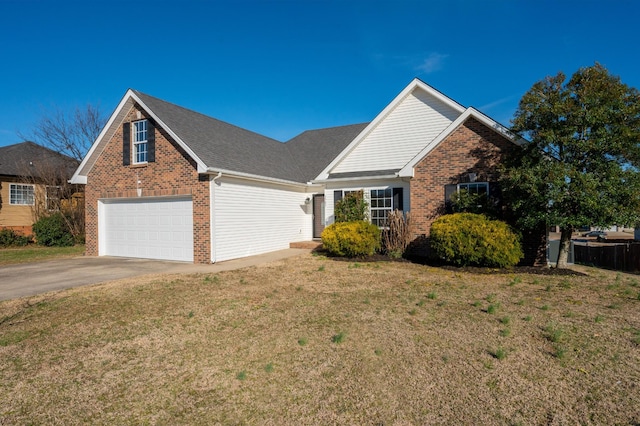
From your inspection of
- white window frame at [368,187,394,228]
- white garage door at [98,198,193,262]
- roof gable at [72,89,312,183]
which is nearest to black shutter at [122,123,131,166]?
roof gable at [72,89,312,183]

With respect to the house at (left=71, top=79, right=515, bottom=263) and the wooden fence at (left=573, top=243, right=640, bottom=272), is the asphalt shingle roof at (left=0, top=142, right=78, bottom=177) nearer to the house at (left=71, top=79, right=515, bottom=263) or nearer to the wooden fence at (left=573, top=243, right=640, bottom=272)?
the house at (left=71, top=79, right=515, bottom=263)

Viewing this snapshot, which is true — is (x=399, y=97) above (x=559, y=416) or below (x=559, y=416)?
above

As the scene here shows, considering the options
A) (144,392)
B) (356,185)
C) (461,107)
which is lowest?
(144,392)

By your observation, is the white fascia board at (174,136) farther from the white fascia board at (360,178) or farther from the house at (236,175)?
the white fascia board at (360,178)

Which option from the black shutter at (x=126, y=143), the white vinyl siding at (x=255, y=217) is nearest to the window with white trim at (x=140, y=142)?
the black shutter at (x=126, y=143)

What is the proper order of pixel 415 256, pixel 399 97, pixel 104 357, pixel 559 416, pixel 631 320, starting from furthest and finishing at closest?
pixel 399 97 → pixel 415 256 → pixel 631 320 → pixel 104 357 → pixel 559 416

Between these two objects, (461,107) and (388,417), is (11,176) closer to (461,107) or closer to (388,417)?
(461,107)

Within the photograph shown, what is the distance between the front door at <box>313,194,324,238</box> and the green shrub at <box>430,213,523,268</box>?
8.52 m

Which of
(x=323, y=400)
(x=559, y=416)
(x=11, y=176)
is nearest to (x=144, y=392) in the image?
(x=323, y=400)

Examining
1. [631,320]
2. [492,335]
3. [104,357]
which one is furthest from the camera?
[631,320]

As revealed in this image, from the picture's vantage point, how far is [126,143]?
49.3 feet

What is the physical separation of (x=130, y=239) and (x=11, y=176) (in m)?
13.4

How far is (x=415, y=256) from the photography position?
44.0ft

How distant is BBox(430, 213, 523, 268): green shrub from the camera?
34.5ft
